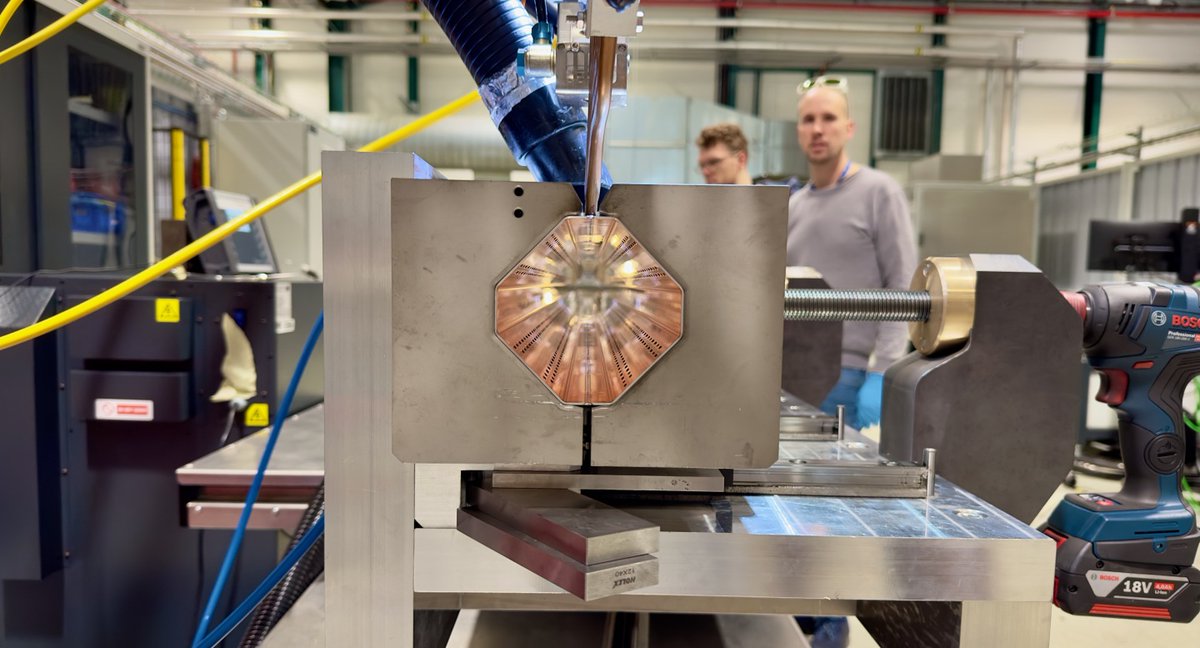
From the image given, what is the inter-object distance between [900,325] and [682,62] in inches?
170

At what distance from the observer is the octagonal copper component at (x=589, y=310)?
0.44m

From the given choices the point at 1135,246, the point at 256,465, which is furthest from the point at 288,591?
the point at 1135,246

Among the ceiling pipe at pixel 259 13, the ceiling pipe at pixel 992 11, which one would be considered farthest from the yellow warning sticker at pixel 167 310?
the ceiling pipe at pixel 992 11

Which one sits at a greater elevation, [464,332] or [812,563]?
[464,332]

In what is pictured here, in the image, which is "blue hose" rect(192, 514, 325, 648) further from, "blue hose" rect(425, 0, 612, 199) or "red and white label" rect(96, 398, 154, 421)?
"red and white label" rect(96, 398, 154, 421)

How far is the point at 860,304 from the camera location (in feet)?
2.33

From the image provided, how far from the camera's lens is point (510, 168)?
4.32 metres

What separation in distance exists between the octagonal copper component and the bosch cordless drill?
52 cm

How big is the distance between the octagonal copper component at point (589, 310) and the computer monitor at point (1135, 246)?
3.55m

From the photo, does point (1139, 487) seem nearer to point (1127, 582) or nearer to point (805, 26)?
point (1127, 582)

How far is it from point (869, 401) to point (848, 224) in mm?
670

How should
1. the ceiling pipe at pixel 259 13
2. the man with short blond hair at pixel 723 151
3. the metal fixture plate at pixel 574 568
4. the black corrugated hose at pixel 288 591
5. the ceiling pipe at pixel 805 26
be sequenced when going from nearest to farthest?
the metal fixture plate at pixel 574 568 < the black corrugated hose at pixel 288 591 < the man with short blond hair at pixel 723 151 < the ceiling pipe at pixel 259 13 < the ceiling pipe at pixel 805 26

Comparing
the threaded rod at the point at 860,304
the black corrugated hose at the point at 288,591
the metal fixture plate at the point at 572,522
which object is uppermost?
the threaded rod at the point at 860,304

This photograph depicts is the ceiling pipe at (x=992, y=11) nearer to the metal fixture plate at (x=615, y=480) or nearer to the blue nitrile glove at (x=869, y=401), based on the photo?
the blue nitrile glove at (x=869, y=401)
